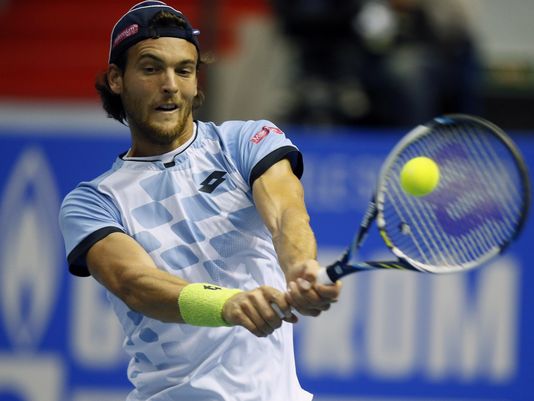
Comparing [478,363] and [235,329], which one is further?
[478,363]

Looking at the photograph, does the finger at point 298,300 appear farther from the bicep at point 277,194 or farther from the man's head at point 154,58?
the man's head at point 154,58

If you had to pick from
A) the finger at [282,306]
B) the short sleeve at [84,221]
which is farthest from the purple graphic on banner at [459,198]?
the short sleeve at [84,221]

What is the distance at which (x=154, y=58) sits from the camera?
430cm

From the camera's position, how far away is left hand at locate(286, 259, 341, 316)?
367 cm

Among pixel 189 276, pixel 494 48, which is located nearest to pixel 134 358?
pixel 189 276

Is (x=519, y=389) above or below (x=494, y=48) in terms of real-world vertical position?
below

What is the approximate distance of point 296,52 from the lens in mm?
9617

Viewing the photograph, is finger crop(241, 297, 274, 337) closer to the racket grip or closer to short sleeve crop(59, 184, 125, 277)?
the racket grip

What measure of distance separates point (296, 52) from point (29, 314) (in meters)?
3.12

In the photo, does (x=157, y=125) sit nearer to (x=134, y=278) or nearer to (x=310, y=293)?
(x=134, y=278)

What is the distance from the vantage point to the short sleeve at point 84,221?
421 centimetres

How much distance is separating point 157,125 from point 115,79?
33 cm

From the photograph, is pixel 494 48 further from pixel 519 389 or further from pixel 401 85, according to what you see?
pixel 519 389

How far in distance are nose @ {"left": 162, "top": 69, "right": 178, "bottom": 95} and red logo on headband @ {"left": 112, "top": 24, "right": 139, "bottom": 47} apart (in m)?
0.20
